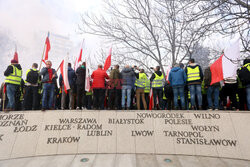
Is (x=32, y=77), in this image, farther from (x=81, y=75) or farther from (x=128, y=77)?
(x=128, y=77)

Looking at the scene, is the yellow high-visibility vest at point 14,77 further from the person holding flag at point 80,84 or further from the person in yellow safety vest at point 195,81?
the person in yellow safety vest at point 195,81

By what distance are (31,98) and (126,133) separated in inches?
173

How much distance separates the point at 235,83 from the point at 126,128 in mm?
4646

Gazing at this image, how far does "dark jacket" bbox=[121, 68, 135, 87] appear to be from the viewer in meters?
7.06

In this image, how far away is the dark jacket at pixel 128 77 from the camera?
706 centimetres

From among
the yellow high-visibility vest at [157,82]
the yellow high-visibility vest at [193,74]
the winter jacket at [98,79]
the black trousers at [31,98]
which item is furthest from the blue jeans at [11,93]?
the yellow high-visibility vest at [193,74]

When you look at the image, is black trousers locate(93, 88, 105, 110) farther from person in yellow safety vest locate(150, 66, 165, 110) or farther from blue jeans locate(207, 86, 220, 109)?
blue jeans locate(207, 86, 220, 109)

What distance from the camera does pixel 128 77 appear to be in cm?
709

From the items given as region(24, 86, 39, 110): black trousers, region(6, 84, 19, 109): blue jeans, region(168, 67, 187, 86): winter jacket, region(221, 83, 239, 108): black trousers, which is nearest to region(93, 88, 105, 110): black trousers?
region(24, 86, 39, 110): black trousers

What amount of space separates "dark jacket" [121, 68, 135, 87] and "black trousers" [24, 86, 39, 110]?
3626mm

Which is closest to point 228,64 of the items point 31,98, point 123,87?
point 123,87

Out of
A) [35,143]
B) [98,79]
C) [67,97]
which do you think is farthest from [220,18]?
[35,143]

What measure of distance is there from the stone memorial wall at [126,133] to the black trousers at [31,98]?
873 mm

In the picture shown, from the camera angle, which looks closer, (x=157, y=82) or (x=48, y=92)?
(x=48, y=92)
